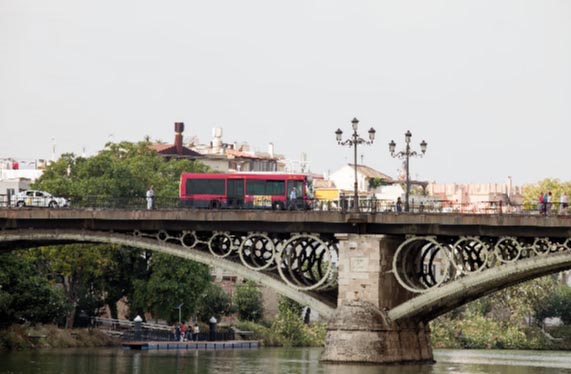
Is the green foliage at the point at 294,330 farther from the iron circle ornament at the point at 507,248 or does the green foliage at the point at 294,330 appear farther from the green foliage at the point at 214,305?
the iron circle ornament at the point at 507,248

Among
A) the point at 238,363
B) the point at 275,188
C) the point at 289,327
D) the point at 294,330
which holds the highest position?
the point at 275,188

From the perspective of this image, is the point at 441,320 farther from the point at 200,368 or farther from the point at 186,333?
the point at 200,368

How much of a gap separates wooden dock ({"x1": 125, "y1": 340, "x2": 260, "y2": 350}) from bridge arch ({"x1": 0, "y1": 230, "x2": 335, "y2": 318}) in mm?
20186

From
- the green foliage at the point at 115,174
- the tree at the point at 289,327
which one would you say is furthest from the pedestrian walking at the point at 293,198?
the tree at the point at 289,327

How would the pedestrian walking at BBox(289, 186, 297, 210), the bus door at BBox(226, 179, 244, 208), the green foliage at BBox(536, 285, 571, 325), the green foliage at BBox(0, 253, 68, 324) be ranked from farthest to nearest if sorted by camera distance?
the green foliage at BBox(536, 285, 571, 325)
the green foliage at BBox(0, 253, 68, 324)
the bus door at BBox(226, 179, 244, 208)
the pedestrian walking at BBox(289, 186, 297, 210)

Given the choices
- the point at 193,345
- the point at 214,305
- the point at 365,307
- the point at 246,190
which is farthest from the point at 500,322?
the point at 365,307

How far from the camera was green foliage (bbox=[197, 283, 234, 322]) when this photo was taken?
132250 mm

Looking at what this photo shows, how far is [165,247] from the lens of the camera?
290 ft

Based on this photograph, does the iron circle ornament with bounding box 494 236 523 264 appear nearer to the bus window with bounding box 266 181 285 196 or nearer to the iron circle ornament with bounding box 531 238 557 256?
the iron circle ornament with bounding box 531 238 557 256

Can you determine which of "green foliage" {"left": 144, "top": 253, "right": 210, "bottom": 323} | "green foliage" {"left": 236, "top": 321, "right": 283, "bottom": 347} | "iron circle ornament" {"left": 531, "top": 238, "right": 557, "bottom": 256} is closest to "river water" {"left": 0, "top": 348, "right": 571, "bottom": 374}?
"iron circle ornament" {"left": 531, "top": 238, "right": 557, "bottom": 256}

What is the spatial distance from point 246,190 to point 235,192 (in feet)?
2.86

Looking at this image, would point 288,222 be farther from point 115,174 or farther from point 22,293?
point 115,174

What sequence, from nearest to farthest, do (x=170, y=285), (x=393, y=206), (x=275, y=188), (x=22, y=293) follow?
(x=393, y=206), (x=275, y=188), (x=22, y=293), (x=170, y=285)

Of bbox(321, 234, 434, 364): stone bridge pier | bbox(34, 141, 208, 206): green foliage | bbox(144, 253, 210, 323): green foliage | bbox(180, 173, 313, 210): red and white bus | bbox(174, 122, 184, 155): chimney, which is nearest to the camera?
bbox(321, 234, 434, 364): stone bridge pier
